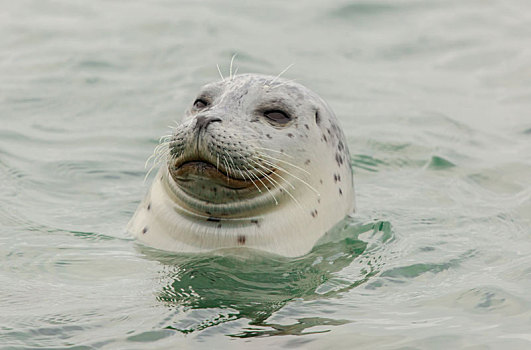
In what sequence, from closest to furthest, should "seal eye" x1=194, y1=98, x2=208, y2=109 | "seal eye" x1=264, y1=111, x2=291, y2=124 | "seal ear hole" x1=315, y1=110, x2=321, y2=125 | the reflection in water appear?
the reflection in water
"seal eye" x1=264, y1=111, x2=291, y2=124
"seal eye" x1=194, y1=98, x2=208, y2=109
"seal ear hole" x1=315, y1=110, x2=321, y2=125

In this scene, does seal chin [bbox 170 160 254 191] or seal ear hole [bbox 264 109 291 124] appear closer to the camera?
seal chin [bbox 170 160 254 191]

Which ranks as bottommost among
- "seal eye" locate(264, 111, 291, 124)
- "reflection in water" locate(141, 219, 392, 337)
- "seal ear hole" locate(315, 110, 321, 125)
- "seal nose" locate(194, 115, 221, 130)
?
"reflection in water" locate(141, 219, 392, 337)

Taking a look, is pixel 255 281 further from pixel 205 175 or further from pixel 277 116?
pixel 277 116

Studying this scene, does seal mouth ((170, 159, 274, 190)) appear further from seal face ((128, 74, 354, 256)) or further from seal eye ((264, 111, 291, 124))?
seal eye ((264, 111, 291, 124))

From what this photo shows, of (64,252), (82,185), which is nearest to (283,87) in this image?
(64,252)

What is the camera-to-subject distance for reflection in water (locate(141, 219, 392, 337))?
5129 mm

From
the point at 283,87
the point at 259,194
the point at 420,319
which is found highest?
the point at 283,87

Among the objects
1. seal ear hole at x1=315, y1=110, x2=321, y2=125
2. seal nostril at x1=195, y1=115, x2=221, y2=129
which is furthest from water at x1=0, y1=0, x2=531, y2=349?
seal nostril at x1=195, y1=115, x2=221, y2=129

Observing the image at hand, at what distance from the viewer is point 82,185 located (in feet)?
26.8

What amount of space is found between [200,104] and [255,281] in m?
1.31

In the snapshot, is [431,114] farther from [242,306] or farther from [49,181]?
[242,306]

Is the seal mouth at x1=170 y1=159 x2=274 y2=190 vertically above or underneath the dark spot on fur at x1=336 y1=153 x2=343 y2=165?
above

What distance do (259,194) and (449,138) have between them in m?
3.90

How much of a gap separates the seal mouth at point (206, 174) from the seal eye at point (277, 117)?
1.44 feet
